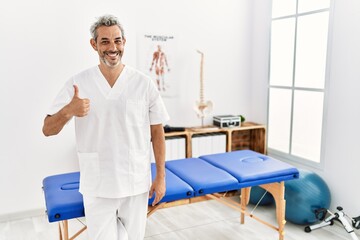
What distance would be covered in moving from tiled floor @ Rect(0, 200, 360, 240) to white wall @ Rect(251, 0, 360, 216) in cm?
34

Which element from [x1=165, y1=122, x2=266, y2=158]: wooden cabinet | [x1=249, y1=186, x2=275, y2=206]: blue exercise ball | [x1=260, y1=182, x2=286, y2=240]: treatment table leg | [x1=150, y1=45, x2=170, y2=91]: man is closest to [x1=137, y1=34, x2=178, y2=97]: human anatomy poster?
[x1=150, y1=45, x2=170, y2=91]: man

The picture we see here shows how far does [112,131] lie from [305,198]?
184 centimetres

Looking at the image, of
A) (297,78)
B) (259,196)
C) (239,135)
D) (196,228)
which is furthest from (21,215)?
(297,78)

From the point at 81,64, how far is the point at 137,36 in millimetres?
574

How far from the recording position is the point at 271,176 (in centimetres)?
251

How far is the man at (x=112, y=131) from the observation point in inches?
66.0

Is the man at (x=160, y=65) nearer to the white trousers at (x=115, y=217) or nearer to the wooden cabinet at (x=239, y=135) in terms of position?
the wooden cabinet at (x=239, y=135)

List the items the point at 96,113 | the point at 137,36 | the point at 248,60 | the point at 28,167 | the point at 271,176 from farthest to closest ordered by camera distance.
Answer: the point at 248,60
the point at 137,36
the point at 28,167
the point at 271,176
the point at 96,113

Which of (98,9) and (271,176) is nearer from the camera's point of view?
Result: (271,176)

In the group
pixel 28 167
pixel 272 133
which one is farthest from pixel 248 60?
pixel 28 167

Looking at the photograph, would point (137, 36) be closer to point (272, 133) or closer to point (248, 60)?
point (248, 60)

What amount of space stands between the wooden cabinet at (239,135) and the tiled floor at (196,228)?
2.04 feet

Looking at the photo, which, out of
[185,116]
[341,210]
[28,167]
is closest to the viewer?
[341,210]

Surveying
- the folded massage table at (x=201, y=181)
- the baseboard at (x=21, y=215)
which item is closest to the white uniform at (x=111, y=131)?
the folded massage table at (x=201, y=181)
